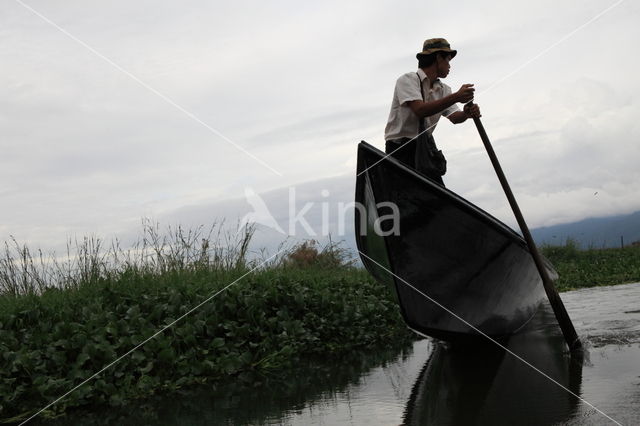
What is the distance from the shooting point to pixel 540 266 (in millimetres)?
5328

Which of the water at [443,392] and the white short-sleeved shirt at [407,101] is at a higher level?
the white short-sleeved shirt at [407,101]

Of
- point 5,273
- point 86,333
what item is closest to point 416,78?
point 86,333

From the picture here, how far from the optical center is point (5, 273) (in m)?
7.53

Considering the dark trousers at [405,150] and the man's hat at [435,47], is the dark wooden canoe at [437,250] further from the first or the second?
the man's hat at [435,47]

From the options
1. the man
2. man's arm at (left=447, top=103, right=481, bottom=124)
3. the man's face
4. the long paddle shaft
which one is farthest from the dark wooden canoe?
the man's face

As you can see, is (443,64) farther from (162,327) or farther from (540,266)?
(162,327)

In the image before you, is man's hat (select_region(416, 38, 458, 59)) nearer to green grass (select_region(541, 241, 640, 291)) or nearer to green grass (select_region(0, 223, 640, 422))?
green grass (select_region(0, 223, 640, 422))

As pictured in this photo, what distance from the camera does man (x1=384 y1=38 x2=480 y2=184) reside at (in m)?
5.27

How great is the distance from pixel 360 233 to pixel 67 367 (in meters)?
2.79

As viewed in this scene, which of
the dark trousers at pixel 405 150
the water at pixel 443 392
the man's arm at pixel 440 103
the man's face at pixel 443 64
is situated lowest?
the water at pixel 443 392

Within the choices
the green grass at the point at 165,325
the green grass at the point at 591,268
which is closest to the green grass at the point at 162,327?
the green grass at the point at 165,325

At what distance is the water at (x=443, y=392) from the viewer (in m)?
3.32

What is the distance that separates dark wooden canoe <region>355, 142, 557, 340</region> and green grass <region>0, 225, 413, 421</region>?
1214 millimetres

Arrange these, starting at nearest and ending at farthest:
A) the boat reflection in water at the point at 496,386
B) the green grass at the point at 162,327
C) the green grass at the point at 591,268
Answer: the boat reflection in water at the point at 496,386 < the green grass at the point at 162,327 < the green grass at the point at 591,268
